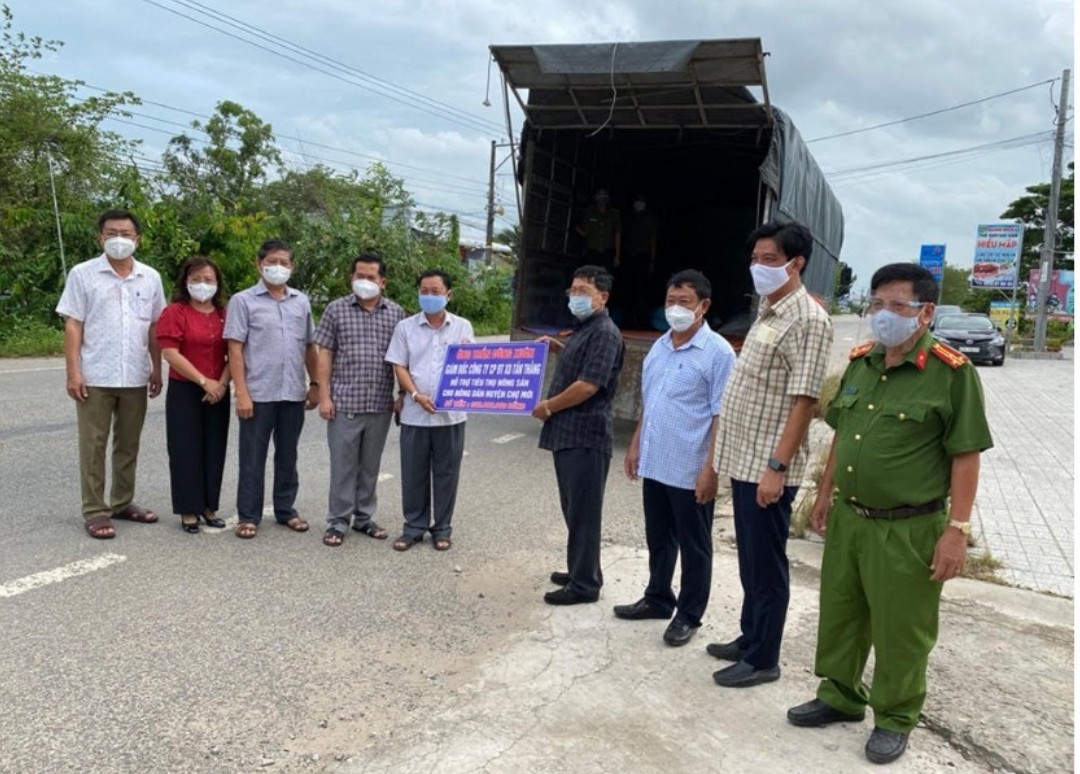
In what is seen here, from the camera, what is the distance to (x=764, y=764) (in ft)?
8.80

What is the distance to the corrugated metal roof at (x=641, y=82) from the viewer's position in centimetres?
690

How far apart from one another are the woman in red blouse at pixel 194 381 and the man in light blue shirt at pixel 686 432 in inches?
102

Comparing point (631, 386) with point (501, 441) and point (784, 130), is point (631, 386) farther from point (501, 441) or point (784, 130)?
point (784, 130)

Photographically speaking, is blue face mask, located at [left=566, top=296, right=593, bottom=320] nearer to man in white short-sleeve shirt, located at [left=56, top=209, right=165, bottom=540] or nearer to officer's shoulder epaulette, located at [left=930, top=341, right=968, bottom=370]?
officer's shoulder epaulette, located at [left=930, top=341, right=968, bottom=370]

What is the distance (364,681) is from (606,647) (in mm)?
1041

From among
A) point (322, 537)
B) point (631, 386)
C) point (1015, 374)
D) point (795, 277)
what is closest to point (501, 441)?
point (631, 386)

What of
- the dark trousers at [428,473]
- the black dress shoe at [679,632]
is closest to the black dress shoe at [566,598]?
the black dress shoe at [679,632]

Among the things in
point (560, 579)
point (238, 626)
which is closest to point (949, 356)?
point (560, 579)

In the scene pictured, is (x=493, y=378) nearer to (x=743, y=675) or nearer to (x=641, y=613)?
(x=641, y=613)

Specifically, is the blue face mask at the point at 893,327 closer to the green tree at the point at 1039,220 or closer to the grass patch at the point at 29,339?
the grass patch at the point at 29,339

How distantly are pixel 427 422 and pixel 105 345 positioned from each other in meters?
1.86

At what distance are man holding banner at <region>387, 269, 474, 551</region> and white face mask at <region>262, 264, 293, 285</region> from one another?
74cm

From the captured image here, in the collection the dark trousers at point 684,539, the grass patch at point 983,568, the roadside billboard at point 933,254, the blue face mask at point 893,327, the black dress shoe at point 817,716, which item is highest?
the roadside billboard at point 933,254

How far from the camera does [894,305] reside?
272 centimetres
